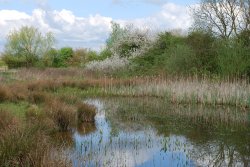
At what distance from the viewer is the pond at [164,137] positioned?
8273 mm

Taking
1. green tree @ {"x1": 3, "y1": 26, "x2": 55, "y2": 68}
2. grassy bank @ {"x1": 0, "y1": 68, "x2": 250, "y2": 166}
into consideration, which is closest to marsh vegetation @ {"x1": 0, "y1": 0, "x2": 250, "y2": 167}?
grassy bank @ {"x1": 0, "y1": 68, "x2": 250, "y2": 166}

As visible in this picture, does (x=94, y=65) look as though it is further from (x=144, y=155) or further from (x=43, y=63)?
(x=144, y=155)

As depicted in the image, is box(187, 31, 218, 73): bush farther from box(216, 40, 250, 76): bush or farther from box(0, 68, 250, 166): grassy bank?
box(0, 68, 250, 166): grassy bank

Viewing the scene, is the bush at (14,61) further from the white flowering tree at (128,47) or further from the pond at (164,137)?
the pond at (164,137)

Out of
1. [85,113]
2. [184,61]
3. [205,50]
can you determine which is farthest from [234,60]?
[85,113]

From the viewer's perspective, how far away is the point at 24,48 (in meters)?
47.8

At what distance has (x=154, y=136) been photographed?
35.0ft

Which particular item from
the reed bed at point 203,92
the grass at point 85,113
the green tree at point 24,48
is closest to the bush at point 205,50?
the reed bed at point 203,92

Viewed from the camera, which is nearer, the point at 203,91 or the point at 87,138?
the point at 87,138

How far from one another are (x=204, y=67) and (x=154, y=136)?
13.3 meters

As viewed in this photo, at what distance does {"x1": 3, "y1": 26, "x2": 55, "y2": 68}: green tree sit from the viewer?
4775 centimetres

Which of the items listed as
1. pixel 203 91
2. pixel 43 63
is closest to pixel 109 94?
pixel 203 91

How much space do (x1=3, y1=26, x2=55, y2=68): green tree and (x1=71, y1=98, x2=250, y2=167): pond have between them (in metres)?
34.0

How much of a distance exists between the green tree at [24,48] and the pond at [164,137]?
3404 centimetres
